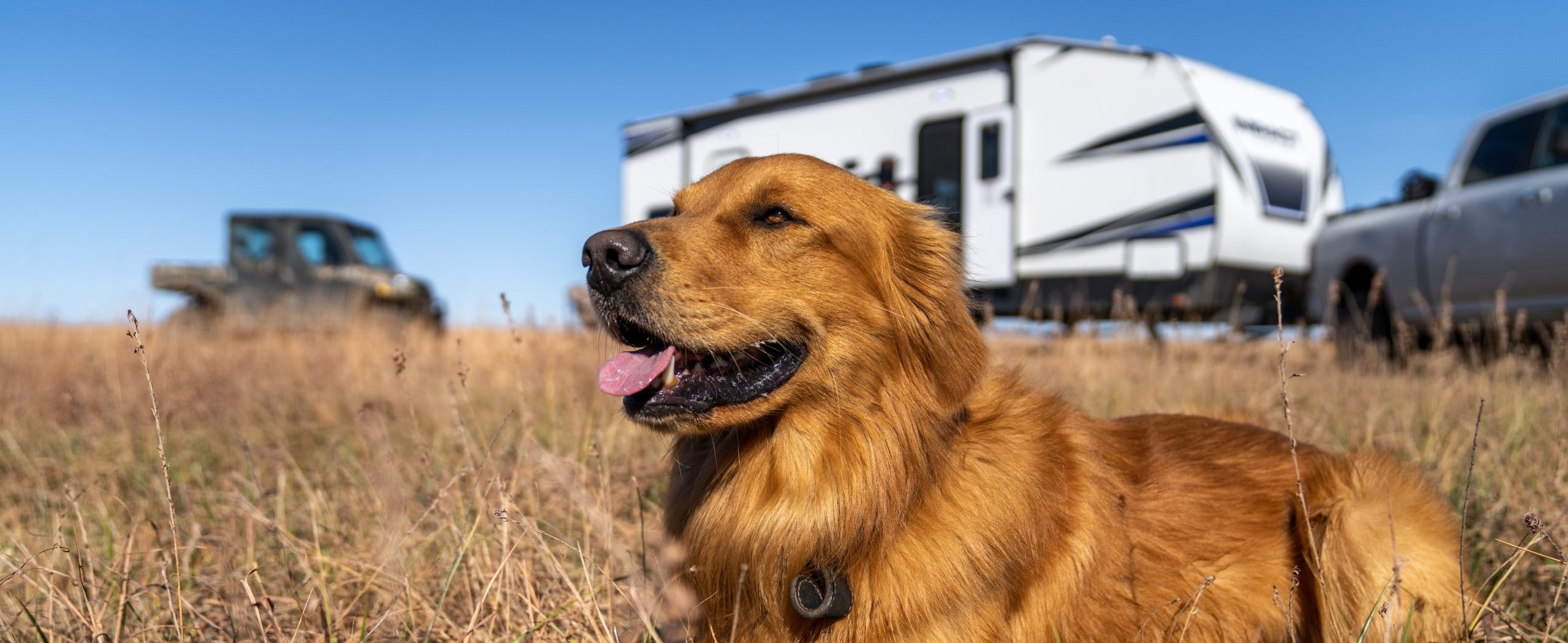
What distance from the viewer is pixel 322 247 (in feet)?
48.5

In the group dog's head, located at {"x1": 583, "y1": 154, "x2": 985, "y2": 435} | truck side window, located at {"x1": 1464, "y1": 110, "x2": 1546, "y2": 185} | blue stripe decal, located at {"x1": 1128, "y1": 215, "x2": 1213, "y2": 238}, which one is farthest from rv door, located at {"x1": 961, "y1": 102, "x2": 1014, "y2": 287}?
dog's head, located at {"x1": 583, "y1": 154, "x2": 985, "y2": 435}

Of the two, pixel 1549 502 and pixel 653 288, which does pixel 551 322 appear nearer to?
pixel 653 288

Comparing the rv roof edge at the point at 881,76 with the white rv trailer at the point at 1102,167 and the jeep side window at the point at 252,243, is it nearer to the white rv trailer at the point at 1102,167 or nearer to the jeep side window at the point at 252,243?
the white rv trailer at the point at 1102,167

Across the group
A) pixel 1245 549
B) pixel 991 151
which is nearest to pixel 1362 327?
pixel 991 151

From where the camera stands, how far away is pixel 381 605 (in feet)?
8.95

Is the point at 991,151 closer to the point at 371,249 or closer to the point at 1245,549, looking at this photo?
the point at 1245,549

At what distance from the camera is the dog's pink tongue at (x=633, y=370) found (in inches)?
88.6

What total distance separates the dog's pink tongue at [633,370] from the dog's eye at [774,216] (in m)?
0.45

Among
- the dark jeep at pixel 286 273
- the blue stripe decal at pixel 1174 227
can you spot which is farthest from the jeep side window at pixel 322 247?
the blue stripe decal at pixel 1174 227

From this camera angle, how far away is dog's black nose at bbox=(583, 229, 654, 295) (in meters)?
2.22

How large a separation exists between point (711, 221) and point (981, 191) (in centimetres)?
915

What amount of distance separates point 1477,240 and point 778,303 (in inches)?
278

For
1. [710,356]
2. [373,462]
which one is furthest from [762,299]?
[373,462]

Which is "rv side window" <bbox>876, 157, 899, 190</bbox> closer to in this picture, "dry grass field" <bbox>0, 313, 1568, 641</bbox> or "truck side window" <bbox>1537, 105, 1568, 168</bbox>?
"dry grass field" <bbox>0, 313, 1568, 641</bbox>
